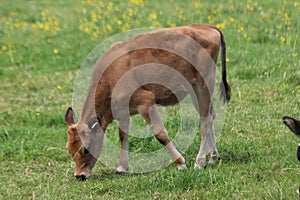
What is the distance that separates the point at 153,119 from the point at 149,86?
391mm

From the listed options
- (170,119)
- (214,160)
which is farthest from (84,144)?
(170,119)

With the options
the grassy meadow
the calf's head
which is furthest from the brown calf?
the grassy meadow

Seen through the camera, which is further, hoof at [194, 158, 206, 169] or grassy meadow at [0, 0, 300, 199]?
hoof at [194, 158, 206, 169]

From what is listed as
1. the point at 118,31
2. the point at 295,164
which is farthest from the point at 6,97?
the point at 295,164

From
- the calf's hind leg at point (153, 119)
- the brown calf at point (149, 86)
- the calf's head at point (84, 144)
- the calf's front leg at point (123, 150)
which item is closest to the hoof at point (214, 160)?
the brown calf at point (149, 86)

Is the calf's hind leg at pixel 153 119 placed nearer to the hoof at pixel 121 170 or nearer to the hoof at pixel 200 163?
the hoof at pixel 200 163

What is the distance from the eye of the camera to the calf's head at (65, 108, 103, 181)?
7.76 m

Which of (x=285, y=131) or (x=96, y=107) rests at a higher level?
(x=96, y=107)

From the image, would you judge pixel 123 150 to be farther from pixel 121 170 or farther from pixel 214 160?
pixel 214 160

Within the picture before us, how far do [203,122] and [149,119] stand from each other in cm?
73

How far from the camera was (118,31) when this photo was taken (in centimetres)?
1416

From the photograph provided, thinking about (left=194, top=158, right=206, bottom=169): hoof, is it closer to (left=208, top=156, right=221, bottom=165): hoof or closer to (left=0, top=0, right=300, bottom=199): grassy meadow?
(left=208, top=156, right=221, bottom=165): hoof

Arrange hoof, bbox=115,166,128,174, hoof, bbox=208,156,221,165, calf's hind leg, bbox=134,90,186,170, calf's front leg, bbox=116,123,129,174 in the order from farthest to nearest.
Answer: calf's front leg, bbox=116,123,129,174 → hoof, bbox=115,166,128,174 → hoof, bbox=208,156,221,165 → calf's hind leg, bbox=134,90,186,170

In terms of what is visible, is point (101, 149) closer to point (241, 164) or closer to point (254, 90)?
point (241, 164)
